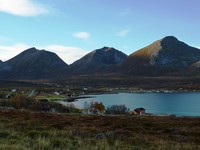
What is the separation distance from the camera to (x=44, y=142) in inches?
674

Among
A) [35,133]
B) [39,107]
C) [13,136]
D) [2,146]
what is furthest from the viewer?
[39,107]

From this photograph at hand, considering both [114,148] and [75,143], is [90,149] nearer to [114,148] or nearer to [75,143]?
[114,148]

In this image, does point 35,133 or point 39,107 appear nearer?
point 35,133

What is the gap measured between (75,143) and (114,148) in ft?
9.03

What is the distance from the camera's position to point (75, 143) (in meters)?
18.5

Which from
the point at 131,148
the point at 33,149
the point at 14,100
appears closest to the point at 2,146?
the point at 33,149

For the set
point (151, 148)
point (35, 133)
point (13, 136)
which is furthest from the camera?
point (35, 133)

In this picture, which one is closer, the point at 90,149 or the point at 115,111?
the point at 90,149

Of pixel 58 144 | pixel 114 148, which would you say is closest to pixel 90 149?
pixel 114 148

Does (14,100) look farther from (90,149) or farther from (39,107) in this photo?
(90,149)

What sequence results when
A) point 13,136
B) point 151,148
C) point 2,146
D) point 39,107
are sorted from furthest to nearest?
point 39,107 → point 13,136 → point 151,148 → point 2,146

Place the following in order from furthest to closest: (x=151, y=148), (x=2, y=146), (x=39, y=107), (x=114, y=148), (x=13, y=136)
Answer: (x=39, y=107) < (x=13, y=136) < (x=151, y=148) < (x=114, y=148) < (x=2, y=146)

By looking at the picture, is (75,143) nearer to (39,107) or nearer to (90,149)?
(90,149)

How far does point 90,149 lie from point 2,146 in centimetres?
406
